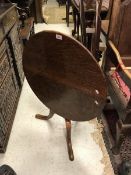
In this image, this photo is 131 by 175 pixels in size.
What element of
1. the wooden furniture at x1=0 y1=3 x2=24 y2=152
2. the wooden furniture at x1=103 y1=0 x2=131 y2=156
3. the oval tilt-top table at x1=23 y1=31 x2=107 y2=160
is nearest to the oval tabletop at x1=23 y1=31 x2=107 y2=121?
the oval tilt-top table at x1=23 y1=31 x2=107 y2=160

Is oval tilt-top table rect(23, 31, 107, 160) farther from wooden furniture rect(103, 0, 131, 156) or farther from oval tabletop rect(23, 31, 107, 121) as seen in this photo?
wooden furniture rect(103, 0, 131, 156)

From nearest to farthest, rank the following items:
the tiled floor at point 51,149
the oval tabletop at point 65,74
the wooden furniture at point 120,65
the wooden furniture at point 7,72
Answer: the oval tabletop at point 65,74 < the wooden furniture at point 120,65 < the tiled floor at point 51,149 < the wooden furniture at point 7,72

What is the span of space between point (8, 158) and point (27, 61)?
2.79 feet

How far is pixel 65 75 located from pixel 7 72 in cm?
85

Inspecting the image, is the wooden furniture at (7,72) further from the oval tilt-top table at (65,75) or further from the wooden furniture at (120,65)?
the wooden furniture at (120,65)

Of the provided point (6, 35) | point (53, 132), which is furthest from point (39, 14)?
point (53, 132)

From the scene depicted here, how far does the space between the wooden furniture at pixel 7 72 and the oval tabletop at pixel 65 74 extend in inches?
14.6

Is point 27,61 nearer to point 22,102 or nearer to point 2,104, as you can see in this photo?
point 2,104

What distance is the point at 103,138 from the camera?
1.69 meters

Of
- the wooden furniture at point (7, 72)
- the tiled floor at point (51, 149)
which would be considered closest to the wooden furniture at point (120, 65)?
the tiled floor at point (51, 149)

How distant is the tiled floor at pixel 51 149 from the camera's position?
1473mm

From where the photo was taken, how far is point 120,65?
1.32m

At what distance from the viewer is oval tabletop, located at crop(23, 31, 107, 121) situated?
962 millimetres

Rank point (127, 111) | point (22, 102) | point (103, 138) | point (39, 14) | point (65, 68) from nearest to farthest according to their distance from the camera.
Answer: point (65, 68) → point (127, 111) → point (103, 138) → point (22, 102) → point (39, 14)
